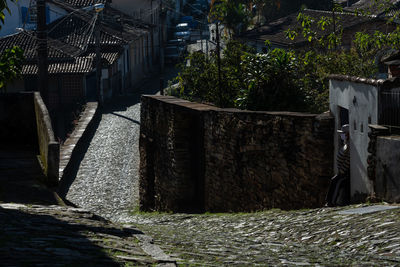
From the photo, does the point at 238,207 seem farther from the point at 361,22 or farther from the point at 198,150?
the point at 361,22

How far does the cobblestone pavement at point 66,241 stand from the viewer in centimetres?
591

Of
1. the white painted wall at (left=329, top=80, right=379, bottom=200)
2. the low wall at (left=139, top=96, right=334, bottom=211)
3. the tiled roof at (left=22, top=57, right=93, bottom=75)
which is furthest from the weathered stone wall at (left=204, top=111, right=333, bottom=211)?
the tiled roof at (left=22, top=57, right=93, bottom=75)

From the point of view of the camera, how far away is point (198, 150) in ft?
50.7

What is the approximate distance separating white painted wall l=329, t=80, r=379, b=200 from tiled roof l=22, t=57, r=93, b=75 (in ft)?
92.6

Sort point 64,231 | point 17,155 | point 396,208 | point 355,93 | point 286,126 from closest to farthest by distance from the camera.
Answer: point 64,231, point 396,208, point 355,93, point 286,126, point 17,155

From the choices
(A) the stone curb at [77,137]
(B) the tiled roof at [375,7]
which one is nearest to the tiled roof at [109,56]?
(A) the stone curb at [77,137]

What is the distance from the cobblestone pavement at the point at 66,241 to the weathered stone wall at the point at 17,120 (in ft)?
20.3

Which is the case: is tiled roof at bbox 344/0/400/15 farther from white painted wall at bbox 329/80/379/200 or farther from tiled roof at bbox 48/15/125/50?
tiled roof at bbox 48/15/125/50

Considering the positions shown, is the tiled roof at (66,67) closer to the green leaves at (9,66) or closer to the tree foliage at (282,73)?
the tree foliage at (282,73)

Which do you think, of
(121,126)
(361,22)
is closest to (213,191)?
(121,126)

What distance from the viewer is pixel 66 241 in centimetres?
675

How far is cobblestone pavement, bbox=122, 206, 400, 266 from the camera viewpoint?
7031 mm

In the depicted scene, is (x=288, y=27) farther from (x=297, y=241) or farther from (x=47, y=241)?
(x=47, y=241)

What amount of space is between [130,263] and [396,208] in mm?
3893
